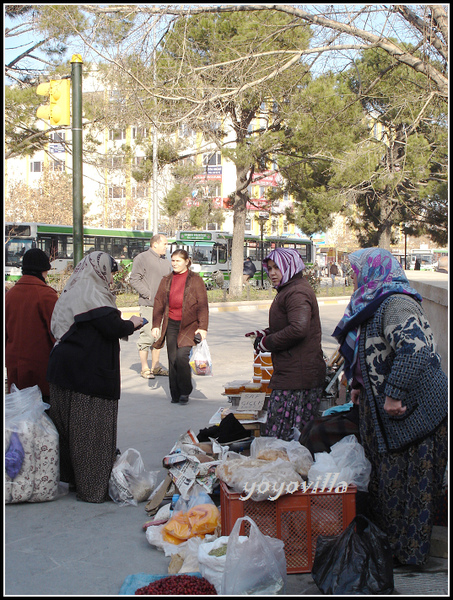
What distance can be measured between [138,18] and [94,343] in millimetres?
5410

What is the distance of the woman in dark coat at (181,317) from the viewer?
7609mm

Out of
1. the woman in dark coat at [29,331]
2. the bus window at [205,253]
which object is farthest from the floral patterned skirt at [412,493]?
the bus window at [205,253]

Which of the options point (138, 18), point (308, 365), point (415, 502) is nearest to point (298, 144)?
point (138, 18)

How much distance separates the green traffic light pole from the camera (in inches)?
287

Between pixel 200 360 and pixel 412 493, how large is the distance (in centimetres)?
430

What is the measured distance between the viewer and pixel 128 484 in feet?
15.5

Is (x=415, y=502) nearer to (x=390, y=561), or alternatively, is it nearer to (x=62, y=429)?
(x=390, y=561)

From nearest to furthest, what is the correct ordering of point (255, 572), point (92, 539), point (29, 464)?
point (255, 572)
point (92, 539)
point (29, 464)

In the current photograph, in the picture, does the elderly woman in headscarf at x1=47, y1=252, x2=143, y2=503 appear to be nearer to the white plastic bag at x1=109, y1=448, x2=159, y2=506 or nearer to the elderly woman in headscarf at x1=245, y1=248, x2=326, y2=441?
the white plastic bag at x1=109, y1=448, x2=159, y2=506

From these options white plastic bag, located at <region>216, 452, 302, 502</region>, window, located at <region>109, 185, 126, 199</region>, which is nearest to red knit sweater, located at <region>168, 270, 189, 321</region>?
white plastic bag, located at <region>216, 452, 302, 502</region>

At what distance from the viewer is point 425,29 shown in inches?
300

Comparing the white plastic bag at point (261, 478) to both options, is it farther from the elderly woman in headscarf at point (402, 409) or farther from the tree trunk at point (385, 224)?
the tree trunk at point (385, 224)

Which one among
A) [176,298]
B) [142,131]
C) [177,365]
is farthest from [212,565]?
[142,131]

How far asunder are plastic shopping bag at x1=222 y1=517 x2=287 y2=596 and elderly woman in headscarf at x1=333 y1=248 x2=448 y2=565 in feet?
2.58
